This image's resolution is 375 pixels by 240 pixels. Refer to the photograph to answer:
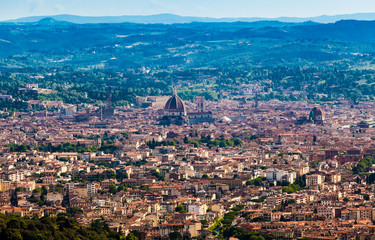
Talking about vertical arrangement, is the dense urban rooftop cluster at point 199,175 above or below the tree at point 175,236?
below

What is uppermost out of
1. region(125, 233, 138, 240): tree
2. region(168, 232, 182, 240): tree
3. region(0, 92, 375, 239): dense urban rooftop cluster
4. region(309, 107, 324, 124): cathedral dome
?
region(125, 233, 138, 240): tree

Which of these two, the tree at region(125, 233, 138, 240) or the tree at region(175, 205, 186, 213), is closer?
the tree at region(125, 233, 138, 240)

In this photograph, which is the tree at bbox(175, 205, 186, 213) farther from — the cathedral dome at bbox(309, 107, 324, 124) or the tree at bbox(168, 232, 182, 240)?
the cathedral dome at bbox(309, 107, 324, 124)

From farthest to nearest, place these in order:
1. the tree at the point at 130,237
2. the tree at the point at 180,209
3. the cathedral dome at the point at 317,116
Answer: the cathedral dome at the point at 317,116, the tree at the point at 180,209, the tree at the point at 130,237

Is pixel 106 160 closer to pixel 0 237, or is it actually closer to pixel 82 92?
pixel 0 237

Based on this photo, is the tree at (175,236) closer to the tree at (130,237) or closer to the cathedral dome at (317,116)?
the tree at (130,237)

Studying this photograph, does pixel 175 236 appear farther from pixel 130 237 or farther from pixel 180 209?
pixel 180 209

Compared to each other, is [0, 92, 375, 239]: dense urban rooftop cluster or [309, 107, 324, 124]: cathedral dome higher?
[0, 92, 375, 239]: dense urban rooftop cluster

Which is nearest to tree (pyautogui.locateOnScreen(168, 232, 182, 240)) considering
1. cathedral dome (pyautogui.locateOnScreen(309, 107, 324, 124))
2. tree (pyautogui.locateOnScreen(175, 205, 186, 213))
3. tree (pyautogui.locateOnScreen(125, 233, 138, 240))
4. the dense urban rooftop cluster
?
the dense urban rooftop cluster

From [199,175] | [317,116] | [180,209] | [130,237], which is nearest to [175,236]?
[130,237]

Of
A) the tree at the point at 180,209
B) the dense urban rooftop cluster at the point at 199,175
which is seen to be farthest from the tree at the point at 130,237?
the tree at the point at 180,209

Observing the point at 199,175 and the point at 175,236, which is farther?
the point at 199,175

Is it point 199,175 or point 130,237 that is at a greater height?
point 130,237
